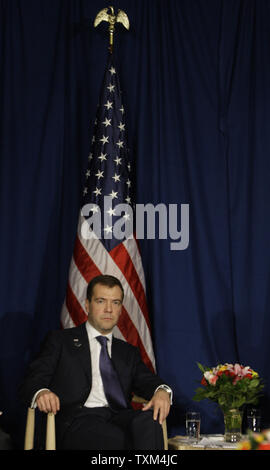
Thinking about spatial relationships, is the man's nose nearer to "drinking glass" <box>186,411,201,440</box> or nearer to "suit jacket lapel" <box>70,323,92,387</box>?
"suit jacket lapel" <box>70,323,92,387</box>

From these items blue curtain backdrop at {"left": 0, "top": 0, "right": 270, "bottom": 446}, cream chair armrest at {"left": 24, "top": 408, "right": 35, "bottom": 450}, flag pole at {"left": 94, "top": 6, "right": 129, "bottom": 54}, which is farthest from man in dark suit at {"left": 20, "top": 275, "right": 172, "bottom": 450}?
flag pole at {"left": 94, "top": 6, "right": 129, "bottom": 54}

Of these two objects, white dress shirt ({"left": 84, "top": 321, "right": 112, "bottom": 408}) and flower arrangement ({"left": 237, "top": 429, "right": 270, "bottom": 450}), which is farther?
white dress shirt ({"left": 84, "top": 321, "right": 112, "bottom": 408})

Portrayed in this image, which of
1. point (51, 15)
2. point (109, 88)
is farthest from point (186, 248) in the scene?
point (51, 15)

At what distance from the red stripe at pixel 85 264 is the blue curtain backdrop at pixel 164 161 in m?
0.37

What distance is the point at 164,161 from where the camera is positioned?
4.98 meters

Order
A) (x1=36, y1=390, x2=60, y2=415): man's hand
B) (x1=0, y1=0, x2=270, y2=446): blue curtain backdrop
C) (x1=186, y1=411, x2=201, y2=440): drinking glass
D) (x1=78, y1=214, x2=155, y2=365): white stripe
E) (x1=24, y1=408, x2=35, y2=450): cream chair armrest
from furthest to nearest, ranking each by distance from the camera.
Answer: (x1=0, y1=0, x2=270, y2=446): blue curtain backdrop → (x1=78, y1=214, x2=155, y2=365): white stripe → (x1=186, y1=411, x2=201, y2=440): drinking glass → (x1=24, y1=408, x2=35, y2=450): cream chair armrest → (x1=36, y1=390, x2=60, y2=415): man's hand

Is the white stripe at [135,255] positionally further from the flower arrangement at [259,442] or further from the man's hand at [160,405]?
the flower arrangement at [259,442]

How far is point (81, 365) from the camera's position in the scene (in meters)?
3.67

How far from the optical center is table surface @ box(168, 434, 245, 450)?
3.60 meters

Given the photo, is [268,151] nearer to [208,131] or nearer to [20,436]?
[208,131]

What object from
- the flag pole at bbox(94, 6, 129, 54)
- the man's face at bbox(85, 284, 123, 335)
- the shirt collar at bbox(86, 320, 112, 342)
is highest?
the flag pole at bbox(94, 6, 129, 54)

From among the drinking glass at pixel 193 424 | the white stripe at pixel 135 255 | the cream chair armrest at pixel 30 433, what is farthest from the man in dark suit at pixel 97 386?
the white stripe at pixel 135 255

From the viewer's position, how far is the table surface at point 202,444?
3595 millimetres

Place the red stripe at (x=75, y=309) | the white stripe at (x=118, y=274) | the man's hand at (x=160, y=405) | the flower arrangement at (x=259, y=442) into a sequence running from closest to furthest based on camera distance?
the flower arrangement at (x=259, y=442)
the man's hand at (x=160, y=405)
the red stripe at (x=75, y=309)
the white stripe at (x=118, y=274)
